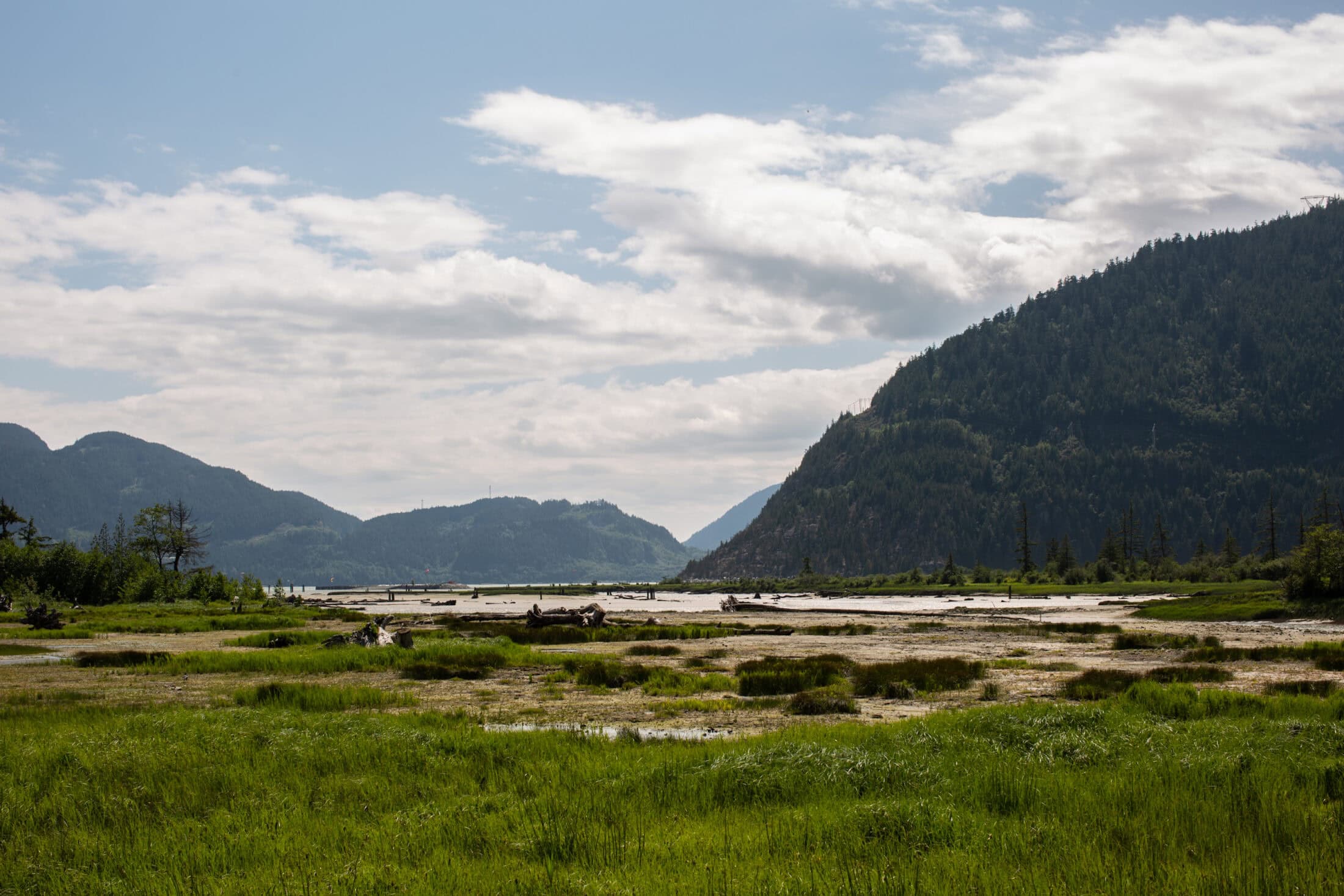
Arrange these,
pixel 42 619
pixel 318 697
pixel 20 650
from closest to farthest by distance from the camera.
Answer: pixel 318 697 → pixel 20 650 → pixel 42 619

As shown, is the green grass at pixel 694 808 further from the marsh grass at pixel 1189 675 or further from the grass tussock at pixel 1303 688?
the marsh grass at pixel 1189 675

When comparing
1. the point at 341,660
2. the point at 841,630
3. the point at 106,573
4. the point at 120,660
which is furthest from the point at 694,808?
the point at 106,573

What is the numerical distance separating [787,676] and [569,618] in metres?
46.9

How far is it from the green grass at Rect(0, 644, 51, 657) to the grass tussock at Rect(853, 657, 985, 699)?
1557 inches

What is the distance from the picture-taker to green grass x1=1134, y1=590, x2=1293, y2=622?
7106 centimetres

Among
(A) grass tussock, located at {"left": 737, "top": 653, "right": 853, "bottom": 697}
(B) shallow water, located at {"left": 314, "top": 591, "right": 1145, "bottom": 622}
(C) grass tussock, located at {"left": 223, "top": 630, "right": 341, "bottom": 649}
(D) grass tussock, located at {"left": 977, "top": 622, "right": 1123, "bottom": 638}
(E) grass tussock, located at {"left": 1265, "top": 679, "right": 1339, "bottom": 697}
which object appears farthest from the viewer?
(B) shallow water, located at {"left": 314, "top": 591, "right": 1145, "bottom": 622}

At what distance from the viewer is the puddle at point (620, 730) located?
20781 millimetres

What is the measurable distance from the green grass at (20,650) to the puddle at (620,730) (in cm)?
3412

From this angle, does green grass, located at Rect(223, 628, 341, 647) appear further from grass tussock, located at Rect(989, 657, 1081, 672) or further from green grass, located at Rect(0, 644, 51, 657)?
grass tussock, located at Rect(989, 657, 1081, 672)

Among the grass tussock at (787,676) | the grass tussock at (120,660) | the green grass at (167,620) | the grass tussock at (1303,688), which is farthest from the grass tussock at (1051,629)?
the green grass at (167,620)

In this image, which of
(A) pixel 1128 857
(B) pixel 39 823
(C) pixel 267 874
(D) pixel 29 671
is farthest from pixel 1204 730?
(D) pixel 29 671

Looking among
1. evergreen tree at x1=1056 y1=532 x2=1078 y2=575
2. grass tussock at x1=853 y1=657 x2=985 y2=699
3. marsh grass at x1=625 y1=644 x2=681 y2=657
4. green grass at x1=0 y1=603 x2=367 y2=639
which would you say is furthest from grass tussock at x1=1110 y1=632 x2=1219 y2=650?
evergreen tree at x1=1056 y1=532 x2=1078 y2=575

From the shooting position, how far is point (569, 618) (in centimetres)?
7725

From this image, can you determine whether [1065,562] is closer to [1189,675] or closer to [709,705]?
[1189,675]
